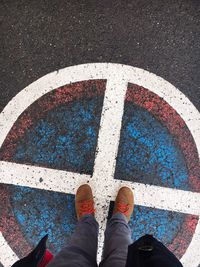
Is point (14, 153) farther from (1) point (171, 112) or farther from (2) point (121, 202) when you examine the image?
(1) point (171, 112)

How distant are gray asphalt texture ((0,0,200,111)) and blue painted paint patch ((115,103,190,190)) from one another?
0.40 metres

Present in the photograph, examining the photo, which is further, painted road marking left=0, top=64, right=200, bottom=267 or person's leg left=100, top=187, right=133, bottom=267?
painted road marking left=0, top=64, right=200, bottom=267

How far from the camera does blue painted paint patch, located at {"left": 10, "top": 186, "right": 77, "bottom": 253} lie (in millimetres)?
2986

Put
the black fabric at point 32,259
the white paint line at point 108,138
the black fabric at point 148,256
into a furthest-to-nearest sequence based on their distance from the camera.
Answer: the white paint line at point 108,138 → the black fabric at point 32,259 → the black fabric at point 148,256

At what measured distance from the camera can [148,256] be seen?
204 cm

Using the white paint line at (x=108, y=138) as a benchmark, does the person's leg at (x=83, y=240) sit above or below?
below

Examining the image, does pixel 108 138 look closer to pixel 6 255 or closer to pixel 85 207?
pixel 85 207

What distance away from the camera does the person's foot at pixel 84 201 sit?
2.86 meters

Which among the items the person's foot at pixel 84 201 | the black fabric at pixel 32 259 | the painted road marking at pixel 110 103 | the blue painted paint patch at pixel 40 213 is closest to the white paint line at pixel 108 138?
the painted road marking at pixel 110 103

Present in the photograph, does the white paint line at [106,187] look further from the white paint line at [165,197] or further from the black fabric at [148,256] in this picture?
the black fabric at [148,256]

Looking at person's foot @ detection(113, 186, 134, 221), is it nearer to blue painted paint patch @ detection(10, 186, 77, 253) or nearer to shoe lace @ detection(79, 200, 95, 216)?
shoe lace @ detection(79, 200, 95, 216)

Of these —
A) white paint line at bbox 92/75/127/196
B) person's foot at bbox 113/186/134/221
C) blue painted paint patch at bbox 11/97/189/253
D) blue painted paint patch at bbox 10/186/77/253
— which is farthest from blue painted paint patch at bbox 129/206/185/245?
blue painted paint patch at bbox 10/186/77/253

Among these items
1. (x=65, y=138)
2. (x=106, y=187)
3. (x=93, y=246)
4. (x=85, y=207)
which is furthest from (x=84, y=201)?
(x=65, y=138)

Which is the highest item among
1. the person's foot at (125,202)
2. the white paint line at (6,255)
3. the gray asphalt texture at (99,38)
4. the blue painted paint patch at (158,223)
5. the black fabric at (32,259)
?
the gray asphalt texture at (99,38)
